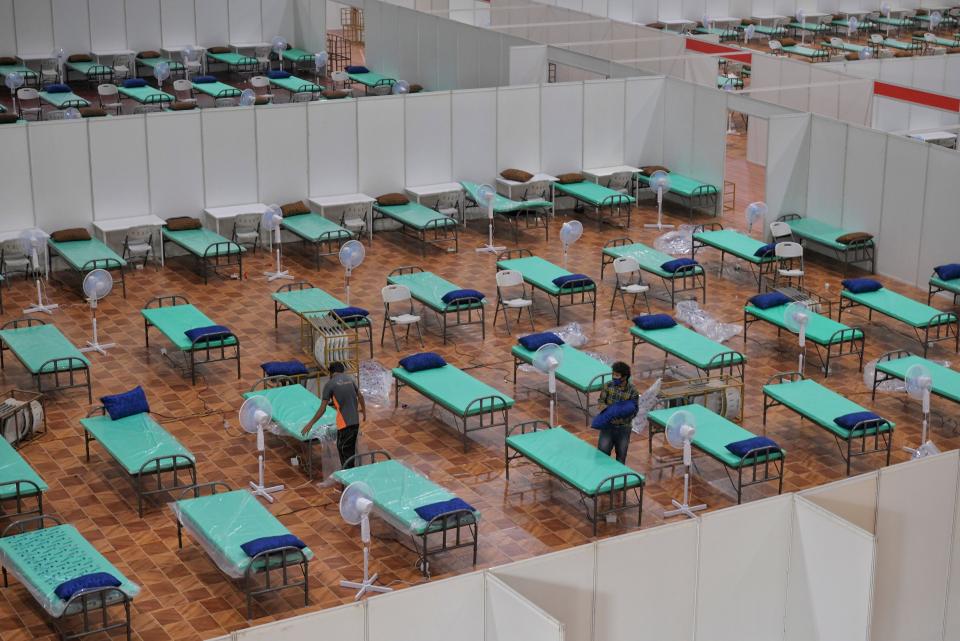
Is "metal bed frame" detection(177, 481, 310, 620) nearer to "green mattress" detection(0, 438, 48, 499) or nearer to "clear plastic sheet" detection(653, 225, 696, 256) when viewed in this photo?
"green mattress" detection(0, 438, 48, 499)

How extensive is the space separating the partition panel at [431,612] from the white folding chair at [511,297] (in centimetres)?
852

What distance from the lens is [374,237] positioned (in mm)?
22188

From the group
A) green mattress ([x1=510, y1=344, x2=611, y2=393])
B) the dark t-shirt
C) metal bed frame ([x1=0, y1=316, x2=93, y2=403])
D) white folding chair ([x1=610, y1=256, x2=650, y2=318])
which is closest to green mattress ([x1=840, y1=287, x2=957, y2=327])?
white folding chair ([x1=610, y1=256, x2=650, y2=318])

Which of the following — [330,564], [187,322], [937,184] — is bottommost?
[330,564]

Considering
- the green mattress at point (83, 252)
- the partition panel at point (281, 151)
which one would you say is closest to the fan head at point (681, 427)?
the green mattress at point (83, 252)

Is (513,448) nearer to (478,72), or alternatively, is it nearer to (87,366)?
(87,366)

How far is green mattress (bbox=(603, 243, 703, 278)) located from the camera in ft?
62.1

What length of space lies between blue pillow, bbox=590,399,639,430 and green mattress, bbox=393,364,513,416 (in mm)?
1291

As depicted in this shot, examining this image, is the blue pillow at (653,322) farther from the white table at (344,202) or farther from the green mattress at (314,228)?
the white table at (344,202)

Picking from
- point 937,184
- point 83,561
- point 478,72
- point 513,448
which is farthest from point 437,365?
point 478,72

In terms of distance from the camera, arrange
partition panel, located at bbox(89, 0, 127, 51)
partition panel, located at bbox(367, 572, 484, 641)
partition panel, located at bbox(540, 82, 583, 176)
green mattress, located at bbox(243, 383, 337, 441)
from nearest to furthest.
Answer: partition panel, located at bbox(367, 572, 484, 641)
green mattress, located at bbox(243, 383, 337, 441)
partition panel, located at bbox(540, 82, 583, 176)
partition panel, located at bbox(89, 0, 127, 51)

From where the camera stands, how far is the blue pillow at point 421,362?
1552cm

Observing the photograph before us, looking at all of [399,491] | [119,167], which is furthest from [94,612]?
[119,167]

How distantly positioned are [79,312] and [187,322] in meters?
2.62
